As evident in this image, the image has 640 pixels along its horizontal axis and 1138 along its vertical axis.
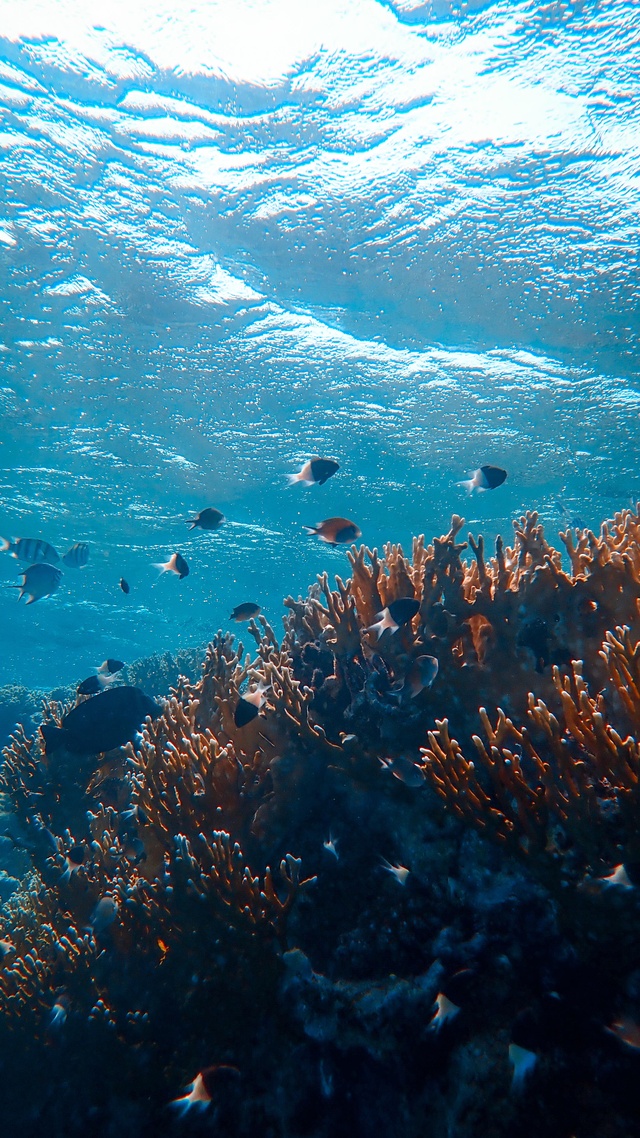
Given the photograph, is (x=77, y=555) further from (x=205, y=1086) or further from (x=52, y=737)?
(x=205, y=1086)

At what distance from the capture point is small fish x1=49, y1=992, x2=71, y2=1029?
11.8ft

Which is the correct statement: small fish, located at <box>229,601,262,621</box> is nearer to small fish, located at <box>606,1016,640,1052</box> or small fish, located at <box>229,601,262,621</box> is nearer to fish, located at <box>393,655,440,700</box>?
fish, located at <box>393,655,440,700</box>

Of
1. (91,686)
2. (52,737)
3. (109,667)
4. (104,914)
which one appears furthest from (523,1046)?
(109,667)

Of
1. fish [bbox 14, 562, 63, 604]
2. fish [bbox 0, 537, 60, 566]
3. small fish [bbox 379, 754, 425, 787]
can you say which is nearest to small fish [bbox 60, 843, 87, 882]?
small fish [bbox 379, 754, 425, 787]

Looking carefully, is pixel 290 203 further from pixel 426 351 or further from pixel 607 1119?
pixel 607 1119

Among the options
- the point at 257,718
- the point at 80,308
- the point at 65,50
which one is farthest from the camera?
the point at 80,308

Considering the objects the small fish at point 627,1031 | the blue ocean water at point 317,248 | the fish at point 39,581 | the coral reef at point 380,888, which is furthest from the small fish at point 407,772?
the blue ocean water at point 317,248

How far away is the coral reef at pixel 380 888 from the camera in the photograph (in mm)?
2289

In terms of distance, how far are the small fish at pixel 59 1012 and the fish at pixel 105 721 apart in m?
1.82

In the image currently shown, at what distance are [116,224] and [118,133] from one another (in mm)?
1835

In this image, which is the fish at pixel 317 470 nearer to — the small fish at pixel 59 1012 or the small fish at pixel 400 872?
the small fish at pixel 400 872

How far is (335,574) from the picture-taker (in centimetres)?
585

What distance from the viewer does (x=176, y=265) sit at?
12000 millimetres

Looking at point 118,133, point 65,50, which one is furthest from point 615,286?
point 65,50
